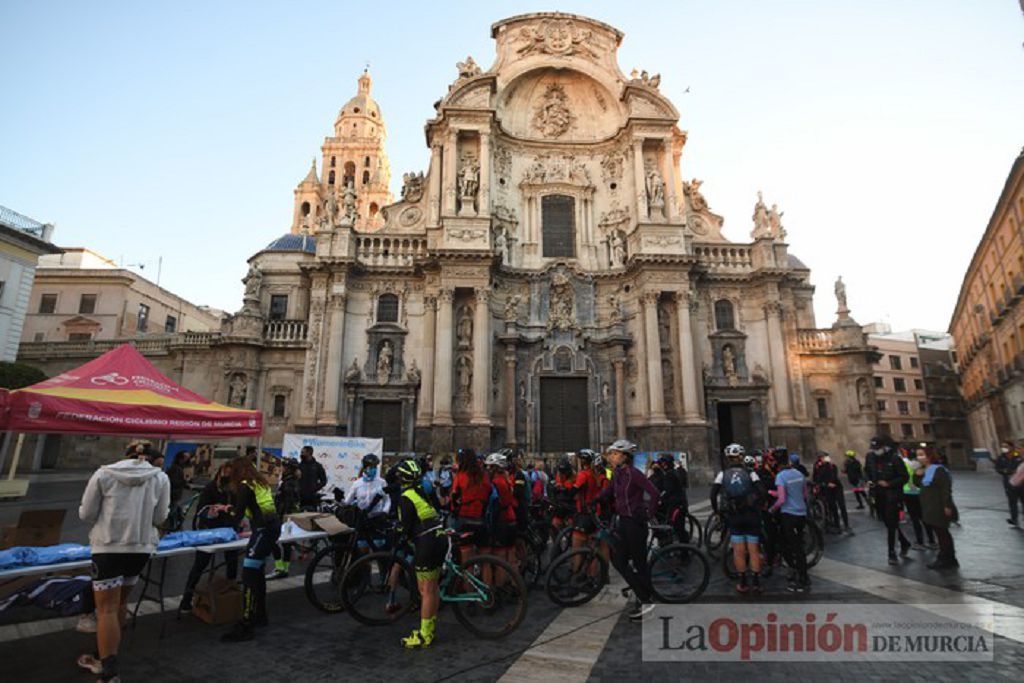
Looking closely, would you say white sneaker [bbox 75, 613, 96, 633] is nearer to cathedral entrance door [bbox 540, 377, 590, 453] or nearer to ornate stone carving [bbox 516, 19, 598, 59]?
cathedral entrance door [bbox 540, 377, 590, 453]

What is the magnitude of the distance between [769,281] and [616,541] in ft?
76.8

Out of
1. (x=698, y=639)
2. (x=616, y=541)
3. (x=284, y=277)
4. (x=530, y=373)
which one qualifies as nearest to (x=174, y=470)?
(x=616, y=541)

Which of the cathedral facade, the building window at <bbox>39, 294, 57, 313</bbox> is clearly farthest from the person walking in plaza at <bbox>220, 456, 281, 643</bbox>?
the building window at <bbox>39, 294, 57, 313</bbox>

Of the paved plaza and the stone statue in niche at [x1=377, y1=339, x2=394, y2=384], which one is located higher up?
the stone statue in niche at [x1=377, y1=339, x2=394, y2=384]

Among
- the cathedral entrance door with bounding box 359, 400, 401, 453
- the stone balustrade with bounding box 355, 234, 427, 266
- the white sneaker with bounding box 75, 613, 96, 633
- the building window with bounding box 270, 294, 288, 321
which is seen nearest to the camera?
the white sneaker with bounding box 75, 613, 96, 633

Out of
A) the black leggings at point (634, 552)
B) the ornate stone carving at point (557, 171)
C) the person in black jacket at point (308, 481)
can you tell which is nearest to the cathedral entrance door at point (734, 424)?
the ornate stone carving at point (557, 171)

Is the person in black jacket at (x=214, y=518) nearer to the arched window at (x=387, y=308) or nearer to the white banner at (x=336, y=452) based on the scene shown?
the white banner at (x=336, y=452)

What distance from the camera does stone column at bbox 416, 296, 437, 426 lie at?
23406 mm

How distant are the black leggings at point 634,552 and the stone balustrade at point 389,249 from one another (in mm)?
21277

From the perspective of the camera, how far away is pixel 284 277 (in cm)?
3002

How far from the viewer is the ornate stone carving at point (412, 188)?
90.5 feet

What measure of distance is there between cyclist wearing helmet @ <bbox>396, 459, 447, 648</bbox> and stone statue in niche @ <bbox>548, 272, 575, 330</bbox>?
66.6 ft

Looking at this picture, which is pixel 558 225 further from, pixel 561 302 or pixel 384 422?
pixel 384 422

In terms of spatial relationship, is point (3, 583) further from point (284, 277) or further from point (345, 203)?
point (284, 277)
